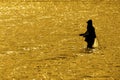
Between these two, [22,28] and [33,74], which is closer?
[33,74]

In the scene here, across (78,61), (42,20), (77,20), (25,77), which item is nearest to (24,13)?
(42,20)

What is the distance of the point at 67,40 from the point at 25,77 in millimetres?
5387

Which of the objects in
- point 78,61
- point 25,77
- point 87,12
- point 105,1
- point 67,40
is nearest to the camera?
point 25,77

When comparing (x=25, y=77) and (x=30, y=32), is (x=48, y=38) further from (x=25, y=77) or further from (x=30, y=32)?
(x=25, y=77)

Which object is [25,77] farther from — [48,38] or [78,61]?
[48,38]

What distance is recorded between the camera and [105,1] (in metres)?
26.8

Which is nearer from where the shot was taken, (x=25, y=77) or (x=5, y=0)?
(x=25, y=77)

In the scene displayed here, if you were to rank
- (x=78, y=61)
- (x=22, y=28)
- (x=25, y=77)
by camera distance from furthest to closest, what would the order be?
(x=22, y=28), (x=78, y=61), (x=25, y=77)

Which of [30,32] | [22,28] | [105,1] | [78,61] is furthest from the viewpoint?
[105,1]

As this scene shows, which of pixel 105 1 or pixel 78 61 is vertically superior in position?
pixel 105 1

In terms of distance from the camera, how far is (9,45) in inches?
519

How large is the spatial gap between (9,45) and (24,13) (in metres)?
9.43

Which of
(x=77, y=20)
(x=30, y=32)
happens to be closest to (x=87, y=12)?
(x=77, y=20)

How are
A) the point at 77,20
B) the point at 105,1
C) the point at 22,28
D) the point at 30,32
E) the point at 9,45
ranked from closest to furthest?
1. the point at 9,45
2. the point at 30,32
3. the point at 22,28
4. the point at 77,20
5. the point at 105,1
